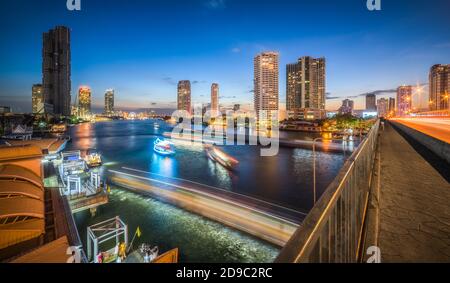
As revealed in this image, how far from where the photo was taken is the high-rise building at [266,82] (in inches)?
6481

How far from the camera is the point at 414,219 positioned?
2.95 metres

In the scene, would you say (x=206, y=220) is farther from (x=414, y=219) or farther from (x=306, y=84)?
(x=306, y=84)

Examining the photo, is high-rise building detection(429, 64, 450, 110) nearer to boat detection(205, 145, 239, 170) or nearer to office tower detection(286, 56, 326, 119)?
office tower detection(286, 56, 326, 119)

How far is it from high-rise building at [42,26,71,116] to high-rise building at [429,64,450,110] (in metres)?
220

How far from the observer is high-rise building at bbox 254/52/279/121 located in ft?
540

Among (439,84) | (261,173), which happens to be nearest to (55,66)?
(261,173)

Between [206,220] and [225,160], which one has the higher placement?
[225,160]

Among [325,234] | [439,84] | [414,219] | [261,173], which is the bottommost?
[261,173]

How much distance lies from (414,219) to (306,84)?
175799mm

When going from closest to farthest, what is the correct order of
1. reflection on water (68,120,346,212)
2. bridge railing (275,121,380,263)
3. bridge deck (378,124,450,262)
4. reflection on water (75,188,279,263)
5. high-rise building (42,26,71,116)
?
bridge railing (275,121,380,263) → bridge deck (378,124,450,262) → reflection on water (75,188,279,263) → reflection on water (68,120,346,212) → high-rise building (42,26,71,116)

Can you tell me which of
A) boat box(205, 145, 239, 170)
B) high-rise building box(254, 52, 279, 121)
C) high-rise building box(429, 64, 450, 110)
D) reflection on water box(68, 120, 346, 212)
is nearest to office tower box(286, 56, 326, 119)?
high-rise building box(254, 52, 279, 121)

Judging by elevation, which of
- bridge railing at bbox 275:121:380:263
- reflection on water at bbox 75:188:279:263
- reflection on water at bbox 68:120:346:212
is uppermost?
bridge railing at bbox 275:121:380:263

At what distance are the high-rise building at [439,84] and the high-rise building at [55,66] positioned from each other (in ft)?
720
